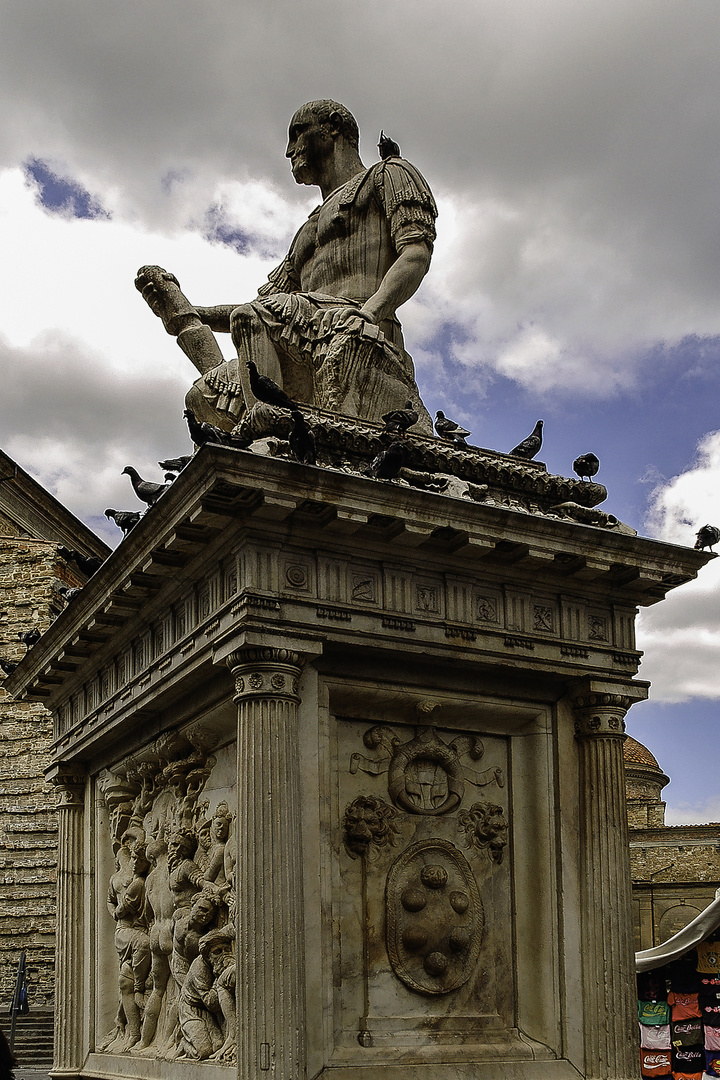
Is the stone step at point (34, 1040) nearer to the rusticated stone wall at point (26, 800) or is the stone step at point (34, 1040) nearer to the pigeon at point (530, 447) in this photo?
the rusticated stone wall at point (26, 800)

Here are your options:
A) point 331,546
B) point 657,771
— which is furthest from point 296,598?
point 657,771

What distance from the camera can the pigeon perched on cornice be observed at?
12383 mm

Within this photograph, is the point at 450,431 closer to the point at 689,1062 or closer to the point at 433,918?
the point at 433,918

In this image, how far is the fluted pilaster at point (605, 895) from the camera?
10867 millimetres

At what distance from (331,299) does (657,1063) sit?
13.3m

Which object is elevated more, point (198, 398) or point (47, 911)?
point (198, 398)

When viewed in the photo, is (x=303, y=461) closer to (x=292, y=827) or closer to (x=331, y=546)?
(x=331, y=546)

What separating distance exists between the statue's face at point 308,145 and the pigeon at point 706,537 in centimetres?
605

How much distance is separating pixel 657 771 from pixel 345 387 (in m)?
52.5

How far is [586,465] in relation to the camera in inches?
488

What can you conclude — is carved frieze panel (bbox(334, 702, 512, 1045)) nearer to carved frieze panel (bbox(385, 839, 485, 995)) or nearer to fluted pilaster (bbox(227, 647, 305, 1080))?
carved frieze panel (bbox(385, 839, 485, 995))

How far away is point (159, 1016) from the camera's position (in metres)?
12.0

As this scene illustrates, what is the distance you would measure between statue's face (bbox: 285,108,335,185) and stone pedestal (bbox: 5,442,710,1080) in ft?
14.4

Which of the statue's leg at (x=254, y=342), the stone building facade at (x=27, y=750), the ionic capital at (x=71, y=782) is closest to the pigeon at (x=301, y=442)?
the statue's leg at (x=254, y=342)
